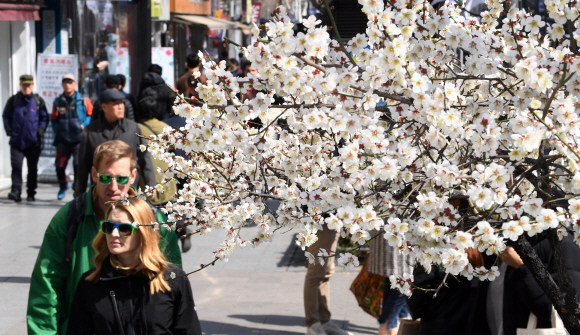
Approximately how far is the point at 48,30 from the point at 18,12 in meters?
1.21

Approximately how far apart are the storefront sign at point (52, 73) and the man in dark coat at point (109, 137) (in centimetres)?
687

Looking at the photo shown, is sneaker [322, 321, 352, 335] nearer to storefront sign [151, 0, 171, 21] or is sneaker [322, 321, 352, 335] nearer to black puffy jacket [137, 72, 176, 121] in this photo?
black puffy jacket [137, 72, 176, 121]

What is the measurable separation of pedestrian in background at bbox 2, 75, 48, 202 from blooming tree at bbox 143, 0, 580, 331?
944cm

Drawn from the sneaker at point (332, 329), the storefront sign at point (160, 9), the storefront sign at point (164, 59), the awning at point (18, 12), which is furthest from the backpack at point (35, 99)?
the sneaker at point (332, 329)

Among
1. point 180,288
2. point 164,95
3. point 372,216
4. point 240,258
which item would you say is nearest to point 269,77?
point 372,216

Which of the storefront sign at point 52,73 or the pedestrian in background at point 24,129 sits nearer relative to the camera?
the pedestrian in background at point 24,129

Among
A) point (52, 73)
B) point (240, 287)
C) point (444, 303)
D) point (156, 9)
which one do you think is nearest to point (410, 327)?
point (444, 303)

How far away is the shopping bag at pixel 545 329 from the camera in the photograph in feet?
12.2

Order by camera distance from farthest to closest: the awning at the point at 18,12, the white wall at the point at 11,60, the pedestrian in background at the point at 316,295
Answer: the white wall at the point at 11,60
the awning at the point at 18,12
the pedestrian in background at the point at 316,295

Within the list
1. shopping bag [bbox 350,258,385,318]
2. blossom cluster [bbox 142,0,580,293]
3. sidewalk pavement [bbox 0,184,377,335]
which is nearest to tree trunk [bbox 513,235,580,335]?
blossom cluster [bbox 142,0,580,293]

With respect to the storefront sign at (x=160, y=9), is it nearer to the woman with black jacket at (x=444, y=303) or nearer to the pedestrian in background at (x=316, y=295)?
the pedestrian in background at (x=316, y=295)

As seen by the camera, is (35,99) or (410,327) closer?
(410,327)

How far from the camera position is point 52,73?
1308cm

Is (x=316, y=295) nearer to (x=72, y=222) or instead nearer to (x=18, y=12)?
(x=72, y=222)
